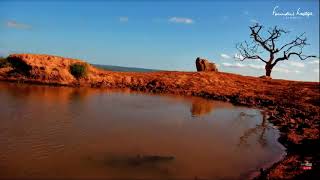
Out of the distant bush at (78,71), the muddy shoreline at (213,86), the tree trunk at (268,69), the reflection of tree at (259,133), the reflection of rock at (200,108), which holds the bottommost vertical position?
the reflection of tree at (259,133)

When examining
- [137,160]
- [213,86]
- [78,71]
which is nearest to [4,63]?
[78,71]

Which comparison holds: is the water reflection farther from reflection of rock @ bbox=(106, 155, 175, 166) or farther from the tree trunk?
the tree trunk

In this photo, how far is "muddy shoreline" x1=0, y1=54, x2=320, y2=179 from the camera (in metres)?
16.5

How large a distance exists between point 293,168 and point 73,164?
522 cm

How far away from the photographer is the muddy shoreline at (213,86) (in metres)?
16.5

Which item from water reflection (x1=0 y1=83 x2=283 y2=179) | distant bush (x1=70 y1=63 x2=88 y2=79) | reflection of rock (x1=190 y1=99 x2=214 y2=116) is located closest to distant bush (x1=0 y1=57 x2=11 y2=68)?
distant bush (x1=70 y1=63 x2=88 y2=79)

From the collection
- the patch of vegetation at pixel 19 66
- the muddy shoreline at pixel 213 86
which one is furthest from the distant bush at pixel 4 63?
the muddy shoreline at pixel 213 86

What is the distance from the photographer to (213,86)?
88.1 ft

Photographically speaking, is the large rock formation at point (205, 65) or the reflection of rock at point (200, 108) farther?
the large rock formation at point (205, 65)

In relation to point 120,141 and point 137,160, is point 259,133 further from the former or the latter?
point 137,160

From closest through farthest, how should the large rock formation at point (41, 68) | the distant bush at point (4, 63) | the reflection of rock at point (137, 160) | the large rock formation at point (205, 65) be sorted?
the reflection of rock at point (137, 160) → the large rock formation at point (41, 68) → the distant bush at point (4, 63) → the large rock formation at point (205, 65)

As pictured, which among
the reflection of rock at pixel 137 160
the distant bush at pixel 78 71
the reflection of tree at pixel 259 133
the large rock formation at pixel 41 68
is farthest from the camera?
the distant bush at pixel 78 71

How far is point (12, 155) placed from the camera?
769 cm

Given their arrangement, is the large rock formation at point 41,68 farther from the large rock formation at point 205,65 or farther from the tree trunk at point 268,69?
the tree trunk at point 268,69
